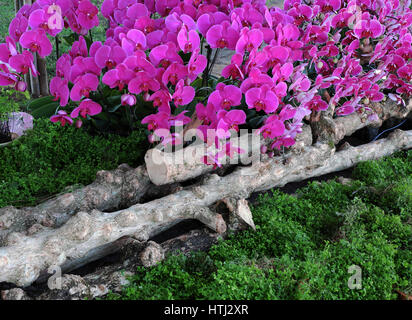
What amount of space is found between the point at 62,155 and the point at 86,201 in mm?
669

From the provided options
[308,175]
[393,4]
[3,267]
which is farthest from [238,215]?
[393,4]

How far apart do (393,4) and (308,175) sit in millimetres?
1377

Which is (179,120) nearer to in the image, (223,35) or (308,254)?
(223,35)

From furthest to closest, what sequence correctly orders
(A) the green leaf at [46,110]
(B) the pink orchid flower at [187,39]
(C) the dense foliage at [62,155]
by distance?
(A) the green leaf at [46,110] → (C) the dense foliage at [62,155] → (B) the pink orchid flower at [187,39]

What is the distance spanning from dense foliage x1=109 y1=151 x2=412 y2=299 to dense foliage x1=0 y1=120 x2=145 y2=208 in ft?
3.09

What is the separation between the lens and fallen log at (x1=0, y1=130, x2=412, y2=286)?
183cm

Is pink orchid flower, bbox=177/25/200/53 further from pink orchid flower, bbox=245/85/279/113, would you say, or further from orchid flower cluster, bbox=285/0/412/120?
orchid flower cluster, bbox=285/0/412/120

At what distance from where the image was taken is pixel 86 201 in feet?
7.47

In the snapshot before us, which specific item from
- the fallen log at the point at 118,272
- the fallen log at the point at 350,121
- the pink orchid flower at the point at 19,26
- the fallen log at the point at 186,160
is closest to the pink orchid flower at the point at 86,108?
the fallen log at the point at 186,160

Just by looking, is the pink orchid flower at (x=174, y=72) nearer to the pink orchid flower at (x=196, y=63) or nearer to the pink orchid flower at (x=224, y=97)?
the pink orchid flower at (x=196, y=63)

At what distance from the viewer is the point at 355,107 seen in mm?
3090

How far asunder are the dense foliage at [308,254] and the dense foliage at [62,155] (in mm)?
942

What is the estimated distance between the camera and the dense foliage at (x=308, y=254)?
5.98 ft

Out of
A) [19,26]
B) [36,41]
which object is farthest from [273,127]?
[19,26]
